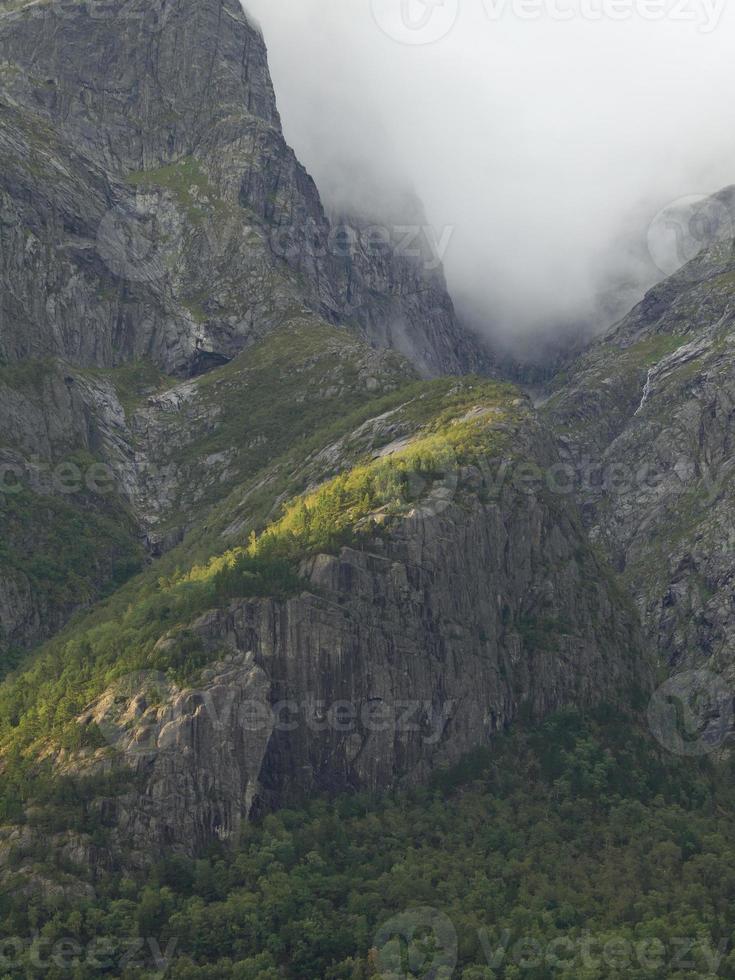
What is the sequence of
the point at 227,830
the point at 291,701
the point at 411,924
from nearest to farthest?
the point at 411,924 < the point at 227,830 < the point at 291,701

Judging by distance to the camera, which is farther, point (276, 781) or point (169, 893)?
point (276, 781)

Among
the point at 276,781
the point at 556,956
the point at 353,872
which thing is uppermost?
the point at 276,781

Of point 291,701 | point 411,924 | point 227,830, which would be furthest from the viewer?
point 291,701

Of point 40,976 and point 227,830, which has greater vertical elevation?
point 227,830

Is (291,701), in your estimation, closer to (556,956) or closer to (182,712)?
(182,712)

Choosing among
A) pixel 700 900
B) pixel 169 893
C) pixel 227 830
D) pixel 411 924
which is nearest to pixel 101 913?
pixel 169 893

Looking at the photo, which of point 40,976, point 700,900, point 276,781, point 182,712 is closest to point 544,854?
point 700,900
